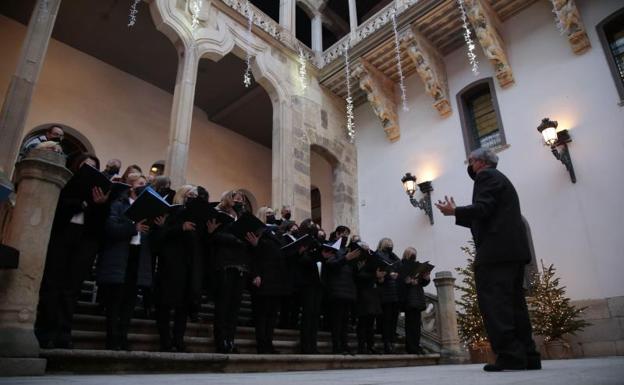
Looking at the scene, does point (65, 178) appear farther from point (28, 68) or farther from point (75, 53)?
point (75, 53)

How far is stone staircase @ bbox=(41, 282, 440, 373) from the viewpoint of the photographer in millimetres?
3100

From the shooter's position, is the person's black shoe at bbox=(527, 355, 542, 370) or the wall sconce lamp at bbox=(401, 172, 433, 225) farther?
the wall sconce lamp at bbox=(401, 172, 433, 225)

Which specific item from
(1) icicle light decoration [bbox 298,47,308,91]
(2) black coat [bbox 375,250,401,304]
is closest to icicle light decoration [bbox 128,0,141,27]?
(1) icicle light decoration [bbox 298,47,308,91]

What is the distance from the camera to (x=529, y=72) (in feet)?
34.0

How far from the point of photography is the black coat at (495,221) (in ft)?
10.8

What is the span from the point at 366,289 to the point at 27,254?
13.1ft

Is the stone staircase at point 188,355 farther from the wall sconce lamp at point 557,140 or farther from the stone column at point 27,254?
the wall sconce lamp at point 557,140

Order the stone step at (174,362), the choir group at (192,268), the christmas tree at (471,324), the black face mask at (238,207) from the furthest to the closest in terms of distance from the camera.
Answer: the christmas tree at (471,324) < the black face mask at (238,207) < the choir group at (192,268) < the stone step at (174,362)

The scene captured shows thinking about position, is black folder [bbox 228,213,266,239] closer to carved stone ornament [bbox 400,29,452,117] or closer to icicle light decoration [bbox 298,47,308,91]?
carved stone ornament [bbox 400,29,452,117]

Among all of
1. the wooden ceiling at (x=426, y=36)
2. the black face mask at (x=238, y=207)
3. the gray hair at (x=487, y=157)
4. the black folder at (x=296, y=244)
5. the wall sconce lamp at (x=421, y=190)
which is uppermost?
the wooden ceiling at (x=426, y=36)

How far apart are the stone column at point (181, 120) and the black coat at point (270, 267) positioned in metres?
3.79

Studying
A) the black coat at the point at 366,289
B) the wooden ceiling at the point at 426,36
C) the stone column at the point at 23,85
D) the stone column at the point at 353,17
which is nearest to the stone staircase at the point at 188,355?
the black coat at the point at 366,289

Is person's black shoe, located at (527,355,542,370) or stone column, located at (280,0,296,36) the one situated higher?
stone column, located at (280,0,296,36)

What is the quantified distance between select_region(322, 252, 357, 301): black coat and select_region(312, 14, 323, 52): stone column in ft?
32.8
